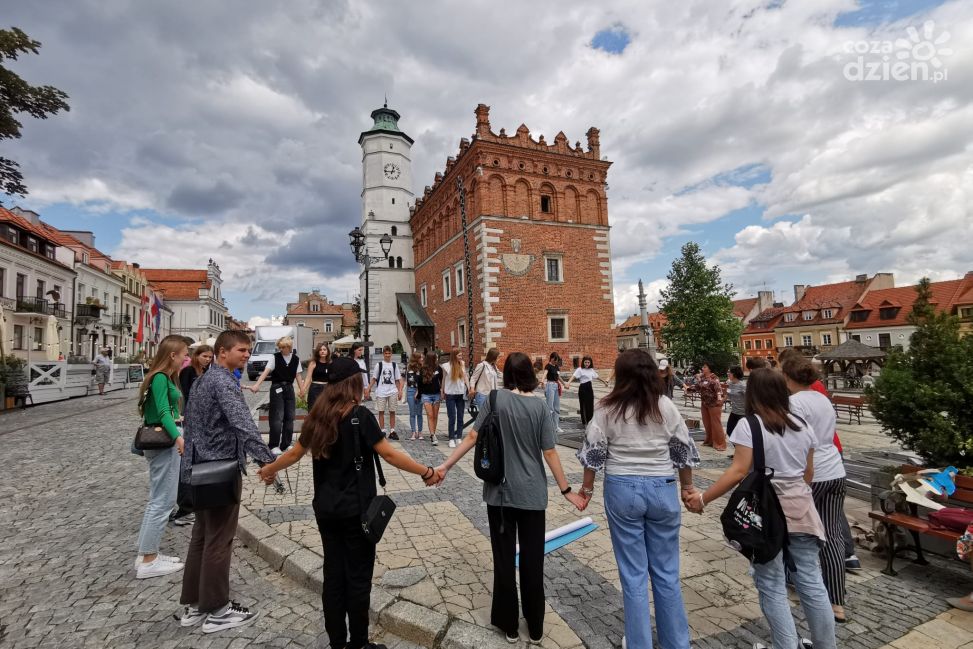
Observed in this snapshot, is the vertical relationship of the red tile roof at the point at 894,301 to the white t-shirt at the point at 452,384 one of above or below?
above

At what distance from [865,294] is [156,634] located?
61.5 meters

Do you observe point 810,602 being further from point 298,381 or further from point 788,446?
point 298,381

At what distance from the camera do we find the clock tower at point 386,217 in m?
39.0

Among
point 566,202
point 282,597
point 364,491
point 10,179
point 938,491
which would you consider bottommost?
point 282,597

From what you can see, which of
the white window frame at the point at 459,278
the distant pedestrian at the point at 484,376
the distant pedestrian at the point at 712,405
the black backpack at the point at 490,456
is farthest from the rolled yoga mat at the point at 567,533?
the white window frame at the point at 459,278

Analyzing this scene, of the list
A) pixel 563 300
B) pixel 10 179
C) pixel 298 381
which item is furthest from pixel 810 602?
pixel 563 300

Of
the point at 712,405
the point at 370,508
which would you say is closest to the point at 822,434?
the point at 370,508

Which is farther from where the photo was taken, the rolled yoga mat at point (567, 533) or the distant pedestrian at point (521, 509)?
the rolled yoga mat at point (567, 533)

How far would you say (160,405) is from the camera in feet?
12.5

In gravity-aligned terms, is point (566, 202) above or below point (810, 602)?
above

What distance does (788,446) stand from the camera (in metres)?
2.81

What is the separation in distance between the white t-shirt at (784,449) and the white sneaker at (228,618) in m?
3.50

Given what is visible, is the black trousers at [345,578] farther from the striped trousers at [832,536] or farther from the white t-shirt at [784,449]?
the striped trousers at [832,536]

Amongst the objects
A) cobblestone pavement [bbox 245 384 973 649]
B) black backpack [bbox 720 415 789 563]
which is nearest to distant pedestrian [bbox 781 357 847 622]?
cobblestone pavement [bbox 245 384 973 649]
